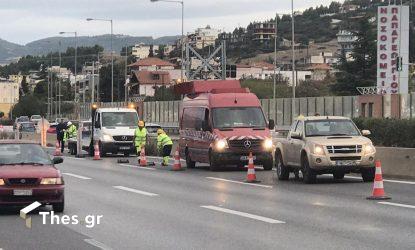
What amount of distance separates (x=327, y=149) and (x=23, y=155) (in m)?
8.37

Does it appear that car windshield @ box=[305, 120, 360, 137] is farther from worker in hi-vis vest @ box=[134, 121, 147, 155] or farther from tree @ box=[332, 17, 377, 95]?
tree @ box=[332, 17, 377, 95]

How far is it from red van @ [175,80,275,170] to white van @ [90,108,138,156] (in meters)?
9.87

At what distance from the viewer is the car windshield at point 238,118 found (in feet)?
94.7

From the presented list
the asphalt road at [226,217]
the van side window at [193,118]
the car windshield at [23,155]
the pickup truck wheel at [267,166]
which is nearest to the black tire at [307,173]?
the asphalt road at [226,217]

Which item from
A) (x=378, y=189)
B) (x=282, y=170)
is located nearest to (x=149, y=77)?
(x=282, y=170)

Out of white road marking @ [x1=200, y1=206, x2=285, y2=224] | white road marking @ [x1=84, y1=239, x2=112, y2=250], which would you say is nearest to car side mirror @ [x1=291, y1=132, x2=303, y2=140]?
white road marking @ [x1=200, y1=206, x2=285, y2=224]

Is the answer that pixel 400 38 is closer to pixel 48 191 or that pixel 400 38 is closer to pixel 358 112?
pixel 358 112

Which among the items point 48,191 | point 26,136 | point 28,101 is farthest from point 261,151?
point 28,101

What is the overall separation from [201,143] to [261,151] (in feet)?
7.27

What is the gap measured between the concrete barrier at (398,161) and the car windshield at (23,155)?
11.6 meters

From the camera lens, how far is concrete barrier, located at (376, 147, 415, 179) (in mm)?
24250

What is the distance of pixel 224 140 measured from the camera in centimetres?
2805

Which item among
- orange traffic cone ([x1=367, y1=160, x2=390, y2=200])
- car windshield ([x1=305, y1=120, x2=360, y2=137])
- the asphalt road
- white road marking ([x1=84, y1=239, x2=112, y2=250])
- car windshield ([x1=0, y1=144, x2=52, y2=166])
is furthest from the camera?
car windshield ([x1=305, y1=120, x2=360, y2=137])

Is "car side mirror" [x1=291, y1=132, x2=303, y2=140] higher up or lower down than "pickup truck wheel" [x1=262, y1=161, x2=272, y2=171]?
higher up
